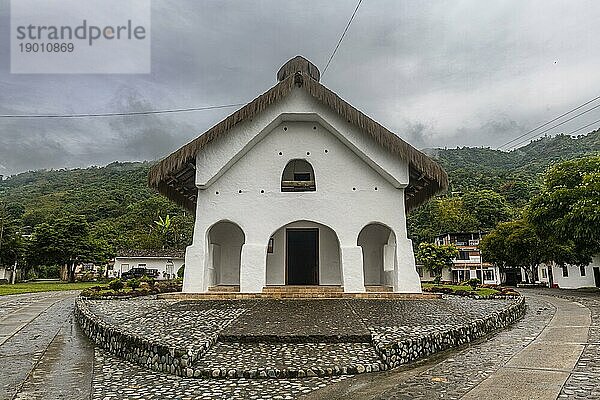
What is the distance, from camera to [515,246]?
113 ft

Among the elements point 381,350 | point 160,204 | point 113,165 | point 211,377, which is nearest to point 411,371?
point 381,350

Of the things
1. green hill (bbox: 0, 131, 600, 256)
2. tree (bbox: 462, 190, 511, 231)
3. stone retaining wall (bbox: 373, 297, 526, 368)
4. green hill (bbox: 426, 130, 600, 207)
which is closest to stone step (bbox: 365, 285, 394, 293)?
stone retaining wall (bbox: 373, 297, 526, 368)

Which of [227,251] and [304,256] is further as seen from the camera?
[227,251]

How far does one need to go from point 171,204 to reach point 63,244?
459 inches

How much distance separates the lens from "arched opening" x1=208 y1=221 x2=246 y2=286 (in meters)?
14.6

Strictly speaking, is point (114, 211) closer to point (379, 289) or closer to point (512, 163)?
point (379, 289)

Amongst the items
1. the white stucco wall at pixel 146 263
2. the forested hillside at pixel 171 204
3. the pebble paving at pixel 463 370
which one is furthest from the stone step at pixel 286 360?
the white stucco wall at pixel 146 263

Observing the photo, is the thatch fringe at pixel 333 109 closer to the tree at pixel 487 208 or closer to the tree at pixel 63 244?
the tree at pixel 63 244

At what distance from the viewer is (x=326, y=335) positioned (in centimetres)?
646

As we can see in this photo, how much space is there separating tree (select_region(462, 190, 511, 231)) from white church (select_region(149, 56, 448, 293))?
1952 inches

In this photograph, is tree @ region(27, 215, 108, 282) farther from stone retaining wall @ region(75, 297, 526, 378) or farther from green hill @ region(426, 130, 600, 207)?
green hill @ region(426, 130, 600, 207)

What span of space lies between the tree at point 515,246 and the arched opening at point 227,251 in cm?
2381

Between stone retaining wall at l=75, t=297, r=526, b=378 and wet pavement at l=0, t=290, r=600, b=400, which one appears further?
stone retaining wall at l=75, t=297, r=526, b=378

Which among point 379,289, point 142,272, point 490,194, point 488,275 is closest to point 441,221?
point 490,194
